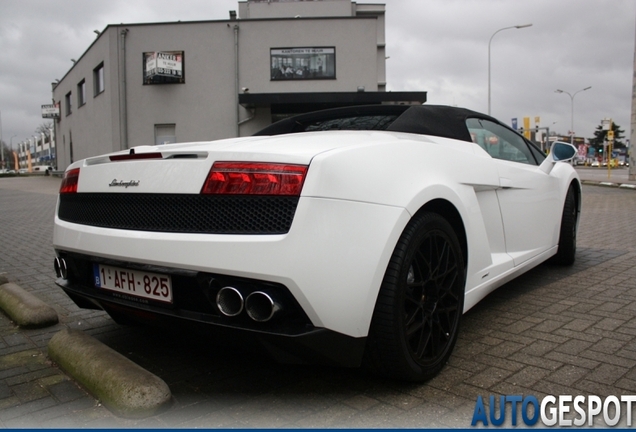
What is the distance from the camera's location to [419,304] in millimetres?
2334

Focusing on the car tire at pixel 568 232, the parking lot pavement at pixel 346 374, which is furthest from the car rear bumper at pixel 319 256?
the car tire at pixel 568 232

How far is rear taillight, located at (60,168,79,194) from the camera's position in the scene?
106 inches

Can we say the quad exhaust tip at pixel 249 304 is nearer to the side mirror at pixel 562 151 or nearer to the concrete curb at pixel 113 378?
the concrete curb at pixel 113 378

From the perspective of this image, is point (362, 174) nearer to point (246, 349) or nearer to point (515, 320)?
point (246, 349)

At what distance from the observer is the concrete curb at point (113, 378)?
7.10 feet

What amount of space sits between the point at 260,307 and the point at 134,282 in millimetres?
653

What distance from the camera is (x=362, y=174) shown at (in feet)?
Answer: 6.94

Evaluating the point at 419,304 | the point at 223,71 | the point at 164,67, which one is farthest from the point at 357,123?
the point at 164,67

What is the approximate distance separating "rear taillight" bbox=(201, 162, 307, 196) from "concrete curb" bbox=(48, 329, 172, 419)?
2.73 feet

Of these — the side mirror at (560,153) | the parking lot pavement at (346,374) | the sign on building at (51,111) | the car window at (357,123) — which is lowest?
the parking lot pavement at (346,374)

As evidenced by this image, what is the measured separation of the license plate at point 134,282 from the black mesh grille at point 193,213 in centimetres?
19

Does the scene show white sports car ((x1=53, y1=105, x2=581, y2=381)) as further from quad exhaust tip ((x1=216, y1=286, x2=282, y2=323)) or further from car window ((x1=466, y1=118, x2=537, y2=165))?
car window ((x1=466, y1=118, x2=537, y2=165))

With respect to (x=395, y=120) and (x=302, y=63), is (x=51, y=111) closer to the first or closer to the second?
(x=302, y=63)

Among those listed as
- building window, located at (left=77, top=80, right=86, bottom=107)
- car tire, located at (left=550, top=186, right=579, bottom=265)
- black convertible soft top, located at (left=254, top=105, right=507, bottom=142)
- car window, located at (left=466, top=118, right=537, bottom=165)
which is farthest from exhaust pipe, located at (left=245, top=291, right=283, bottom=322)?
building window, located at (left=77, top=80, right=86, bottom=107)
